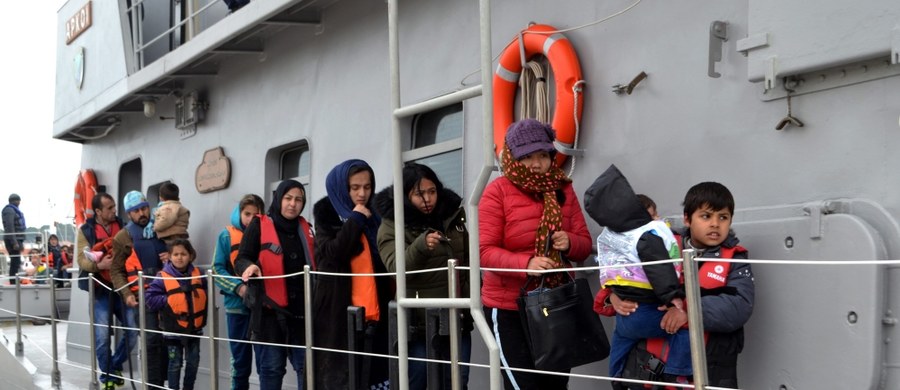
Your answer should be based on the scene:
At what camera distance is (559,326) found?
11.5 feet

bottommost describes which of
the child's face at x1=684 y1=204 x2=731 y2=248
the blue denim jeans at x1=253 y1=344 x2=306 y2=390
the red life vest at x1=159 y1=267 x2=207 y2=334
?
the blue denim jeans at x1=253 y1=344 x2=306 y2=390

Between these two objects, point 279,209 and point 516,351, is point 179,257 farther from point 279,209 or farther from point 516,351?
point 516,351

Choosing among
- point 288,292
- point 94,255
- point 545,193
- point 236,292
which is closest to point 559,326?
point 545,193

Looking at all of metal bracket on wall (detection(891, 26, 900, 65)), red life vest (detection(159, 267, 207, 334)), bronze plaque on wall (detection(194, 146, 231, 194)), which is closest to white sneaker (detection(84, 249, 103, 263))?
bronze plaque on wall (detection(194, 146, 231, 194))

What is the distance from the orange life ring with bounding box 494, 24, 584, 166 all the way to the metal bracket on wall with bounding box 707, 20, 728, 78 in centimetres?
82

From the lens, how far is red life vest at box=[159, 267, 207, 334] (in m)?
6.20

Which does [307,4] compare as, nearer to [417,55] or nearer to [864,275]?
[417,55]

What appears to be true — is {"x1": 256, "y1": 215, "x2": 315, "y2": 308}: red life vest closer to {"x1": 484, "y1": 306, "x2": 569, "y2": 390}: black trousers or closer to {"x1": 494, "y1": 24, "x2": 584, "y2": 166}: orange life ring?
{"x1": 494, "y1": 24, "x2": 584, "y2": 166}: orange life ring

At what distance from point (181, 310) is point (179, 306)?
1.1 inches

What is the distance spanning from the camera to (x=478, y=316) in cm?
323

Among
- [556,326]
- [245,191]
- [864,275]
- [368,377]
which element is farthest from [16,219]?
[864,275]

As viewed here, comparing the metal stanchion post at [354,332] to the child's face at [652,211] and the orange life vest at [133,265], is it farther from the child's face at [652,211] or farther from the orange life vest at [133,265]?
the orange life vest at [133,265]

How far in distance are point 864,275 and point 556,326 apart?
3.38 feet

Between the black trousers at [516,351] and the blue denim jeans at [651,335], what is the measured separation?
43 centimetres
